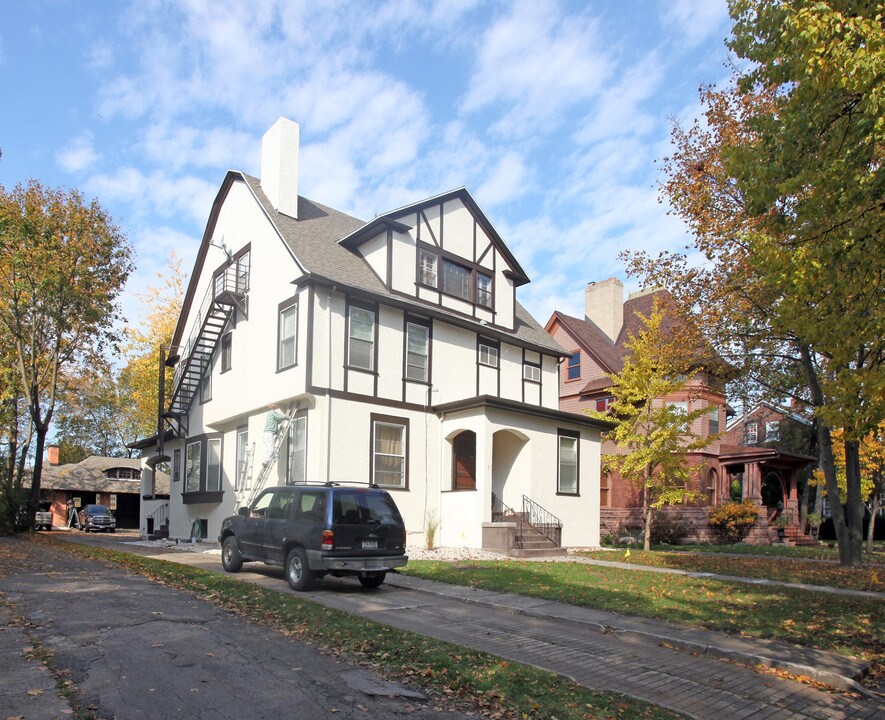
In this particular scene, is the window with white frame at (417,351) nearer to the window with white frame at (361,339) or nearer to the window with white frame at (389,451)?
the window with white frame at (361,339)

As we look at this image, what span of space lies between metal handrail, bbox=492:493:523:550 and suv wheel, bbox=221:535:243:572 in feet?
26.6

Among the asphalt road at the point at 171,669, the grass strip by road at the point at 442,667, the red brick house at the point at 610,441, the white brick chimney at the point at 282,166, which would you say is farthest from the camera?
the red brick house at the point at 610,441

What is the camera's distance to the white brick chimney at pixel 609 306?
122 feet

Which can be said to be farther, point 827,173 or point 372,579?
point 372,579

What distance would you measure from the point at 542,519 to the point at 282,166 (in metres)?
13.5

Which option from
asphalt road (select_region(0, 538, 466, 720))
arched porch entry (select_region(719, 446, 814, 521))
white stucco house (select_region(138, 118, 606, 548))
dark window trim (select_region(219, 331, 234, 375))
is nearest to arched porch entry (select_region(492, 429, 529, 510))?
white stucco house (select_region(138, 118, 606, 548))

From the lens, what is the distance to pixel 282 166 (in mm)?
22109

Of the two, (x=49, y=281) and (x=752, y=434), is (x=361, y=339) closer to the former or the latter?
(x=49, y=281)

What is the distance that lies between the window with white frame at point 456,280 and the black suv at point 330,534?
11793mm

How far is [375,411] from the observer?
67.1ft

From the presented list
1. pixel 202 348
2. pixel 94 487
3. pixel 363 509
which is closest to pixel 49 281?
pixel 202 348

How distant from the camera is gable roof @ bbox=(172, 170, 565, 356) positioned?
1992 cm

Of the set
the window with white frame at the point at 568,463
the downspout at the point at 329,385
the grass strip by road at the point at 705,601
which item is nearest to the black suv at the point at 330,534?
the grass strip by road at the point at 705,601

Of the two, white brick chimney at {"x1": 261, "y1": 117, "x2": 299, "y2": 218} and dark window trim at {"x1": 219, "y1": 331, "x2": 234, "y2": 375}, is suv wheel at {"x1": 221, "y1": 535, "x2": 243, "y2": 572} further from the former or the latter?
white brick chimney at {"x1": 261, "y1": 117, "x2": 299, "y2": 218}
